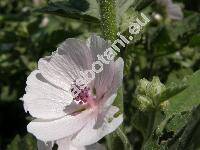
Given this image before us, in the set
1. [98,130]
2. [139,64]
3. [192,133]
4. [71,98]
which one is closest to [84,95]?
[71,98]

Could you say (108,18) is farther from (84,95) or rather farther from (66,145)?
(66,145)

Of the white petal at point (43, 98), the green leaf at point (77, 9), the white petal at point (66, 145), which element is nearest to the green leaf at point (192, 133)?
the white petal at point (66, 145)

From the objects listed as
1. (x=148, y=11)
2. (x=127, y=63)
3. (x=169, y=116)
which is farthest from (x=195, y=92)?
(x=148, y=11)

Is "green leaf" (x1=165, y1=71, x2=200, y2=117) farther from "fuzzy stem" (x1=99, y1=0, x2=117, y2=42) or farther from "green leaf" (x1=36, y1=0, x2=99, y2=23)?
"green leaf" (x1=36, y1=0, x2=99, y2=23)

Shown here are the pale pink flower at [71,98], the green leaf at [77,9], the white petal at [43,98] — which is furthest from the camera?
the green leaf at [77,9]

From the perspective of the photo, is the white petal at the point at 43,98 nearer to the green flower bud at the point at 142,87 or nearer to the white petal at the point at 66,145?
the white petal at the point at 66,145

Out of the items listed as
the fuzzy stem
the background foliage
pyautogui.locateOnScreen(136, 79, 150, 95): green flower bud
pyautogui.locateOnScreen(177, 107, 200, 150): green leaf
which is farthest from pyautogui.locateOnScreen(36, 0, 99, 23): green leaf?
pyautogui.locateOnScreen(177, 107, 200, 150): green leaf

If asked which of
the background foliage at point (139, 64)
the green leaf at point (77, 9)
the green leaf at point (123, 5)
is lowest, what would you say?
the background foliage at point (139, 64)

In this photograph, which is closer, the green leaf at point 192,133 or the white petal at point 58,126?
the green leaf at point 192,133
